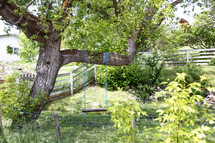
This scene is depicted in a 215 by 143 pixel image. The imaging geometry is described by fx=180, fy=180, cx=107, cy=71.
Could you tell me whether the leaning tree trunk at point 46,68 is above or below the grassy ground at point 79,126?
above

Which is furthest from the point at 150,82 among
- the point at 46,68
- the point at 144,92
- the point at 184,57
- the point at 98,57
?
the point at 46,68

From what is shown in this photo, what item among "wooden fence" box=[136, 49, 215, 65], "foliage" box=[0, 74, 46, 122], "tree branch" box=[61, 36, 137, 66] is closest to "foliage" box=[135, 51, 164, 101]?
"wooden fence" box=[136, 49, 215, 65]

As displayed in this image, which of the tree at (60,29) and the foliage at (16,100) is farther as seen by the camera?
the tree at (60,29)

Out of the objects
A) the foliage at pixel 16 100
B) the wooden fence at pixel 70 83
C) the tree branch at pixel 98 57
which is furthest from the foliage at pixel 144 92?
the foliage at pixel 16 100

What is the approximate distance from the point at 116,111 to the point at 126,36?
633 centimetres

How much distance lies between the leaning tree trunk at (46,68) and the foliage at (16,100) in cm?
20

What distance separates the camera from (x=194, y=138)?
2.17 metres

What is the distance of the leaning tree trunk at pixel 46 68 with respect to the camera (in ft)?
19.5

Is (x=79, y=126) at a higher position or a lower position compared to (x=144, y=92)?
lower

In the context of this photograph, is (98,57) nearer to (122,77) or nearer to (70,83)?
(70,83)

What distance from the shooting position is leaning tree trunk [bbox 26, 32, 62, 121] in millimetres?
5953

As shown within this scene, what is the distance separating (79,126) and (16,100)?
2.34 meters

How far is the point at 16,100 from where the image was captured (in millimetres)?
5414

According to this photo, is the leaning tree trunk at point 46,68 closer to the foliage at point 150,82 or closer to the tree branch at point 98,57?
the tree branch at point 98,57
